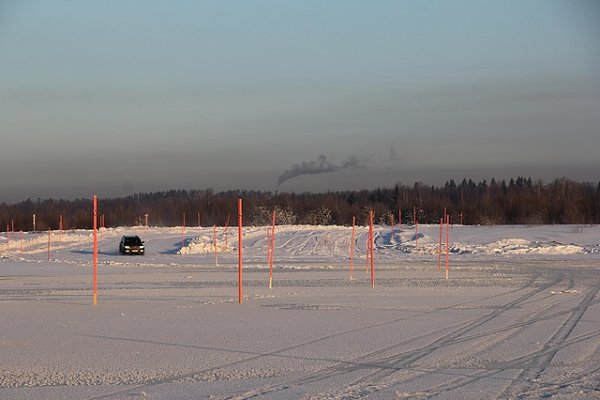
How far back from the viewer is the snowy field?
10688 millimetres

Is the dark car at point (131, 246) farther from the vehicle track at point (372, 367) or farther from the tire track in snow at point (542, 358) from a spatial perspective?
the vehicle track at point (372, 367)

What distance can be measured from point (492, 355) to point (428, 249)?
1747 inches

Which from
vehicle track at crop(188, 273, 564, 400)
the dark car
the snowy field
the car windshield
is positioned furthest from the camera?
the car windshield

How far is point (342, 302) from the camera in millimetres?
21922

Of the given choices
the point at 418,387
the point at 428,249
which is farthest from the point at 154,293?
the point at 428,249

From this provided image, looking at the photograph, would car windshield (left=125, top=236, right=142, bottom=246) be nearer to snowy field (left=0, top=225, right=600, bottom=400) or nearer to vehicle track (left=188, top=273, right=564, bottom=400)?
snowy field (left=0, top=225, right=600, bottom=400)

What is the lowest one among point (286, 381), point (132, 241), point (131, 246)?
point (286, 381)

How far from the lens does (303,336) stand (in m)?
15.4

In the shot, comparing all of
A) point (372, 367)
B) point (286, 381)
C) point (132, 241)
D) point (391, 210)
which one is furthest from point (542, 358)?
point (391, 210)

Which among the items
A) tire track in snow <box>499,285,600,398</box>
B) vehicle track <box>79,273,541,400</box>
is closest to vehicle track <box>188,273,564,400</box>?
vehicle track <box>79,273,541,400</box>

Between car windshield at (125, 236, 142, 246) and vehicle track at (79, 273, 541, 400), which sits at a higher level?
car windshield at (125, 236, 142, 246)

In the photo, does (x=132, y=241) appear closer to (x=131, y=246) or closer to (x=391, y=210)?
(x=131, y=246)

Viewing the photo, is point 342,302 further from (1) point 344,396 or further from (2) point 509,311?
(1) point 344,396

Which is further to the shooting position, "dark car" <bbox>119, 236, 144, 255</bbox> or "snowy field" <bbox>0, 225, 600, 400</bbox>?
"dark car" <bbox>119, 236, 144, 255</bbox>
